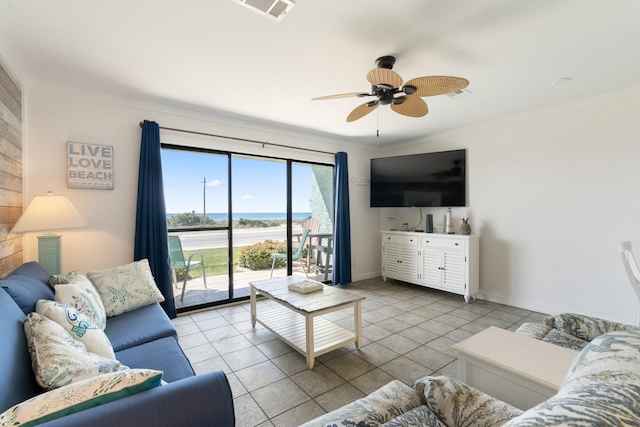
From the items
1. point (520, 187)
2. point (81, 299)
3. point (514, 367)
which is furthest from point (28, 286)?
point (520, 187)

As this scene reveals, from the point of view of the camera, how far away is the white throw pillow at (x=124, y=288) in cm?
223

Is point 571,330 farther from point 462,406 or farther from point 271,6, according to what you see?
point 271,6

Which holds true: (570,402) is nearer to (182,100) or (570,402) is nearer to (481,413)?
(481,413)

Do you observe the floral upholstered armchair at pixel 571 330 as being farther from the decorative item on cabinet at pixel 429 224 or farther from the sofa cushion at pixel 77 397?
the decorative item on cabinet at pixel 429 224

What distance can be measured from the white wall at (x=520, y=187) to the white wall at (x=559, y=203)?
10 millimetres

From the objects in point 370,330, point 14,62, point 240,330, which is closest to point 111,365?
point 240,330

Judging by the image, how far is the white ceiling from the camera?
67.8 inches

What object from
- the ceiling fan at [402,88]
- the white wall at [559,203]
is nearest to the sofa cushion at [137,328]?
the ceiling fan at [402,88]

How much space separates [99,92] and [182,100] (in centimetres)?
78

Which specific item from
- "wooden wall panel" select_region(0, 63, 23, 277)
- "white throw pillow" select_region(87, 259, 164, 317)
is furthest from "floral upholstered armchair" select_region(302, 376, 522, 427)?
"wooden wall panel" select_region(0, 63, 23, 277)

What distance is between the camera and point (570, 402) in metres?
0.56

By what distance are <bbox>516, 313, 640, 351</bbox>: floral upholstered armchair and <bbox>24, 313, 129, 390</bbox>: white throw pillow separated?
2.36 meters

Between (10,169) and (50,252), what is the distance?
2.36 ft

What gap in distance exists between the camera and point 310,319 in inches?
89.4
